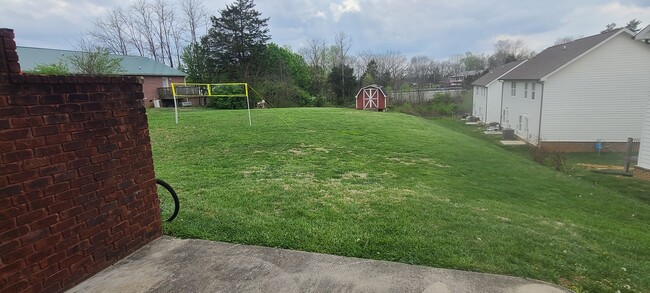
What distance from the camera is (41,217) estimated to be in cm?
253

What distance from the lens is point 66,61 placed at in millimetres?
26031

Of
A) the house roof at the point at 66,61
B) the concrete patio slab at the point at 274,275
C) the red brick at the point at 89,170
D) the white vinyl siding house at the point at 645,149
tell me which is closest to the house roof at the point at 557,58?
the white vinyl siding house at the point at 645,149

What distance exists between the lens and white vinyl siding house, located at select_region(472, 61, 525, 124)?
96.0 feet

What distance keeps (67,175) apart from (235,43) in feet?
108

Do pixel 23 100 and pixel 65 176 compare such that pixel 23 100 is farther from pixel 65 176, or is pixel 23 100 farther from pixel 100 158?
pixel 100 158

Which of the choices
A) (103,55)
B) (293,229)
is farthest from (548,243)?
(103,55)

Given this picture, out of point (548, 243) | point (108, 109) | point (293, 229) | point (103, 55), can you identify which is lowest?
point (548, 243)

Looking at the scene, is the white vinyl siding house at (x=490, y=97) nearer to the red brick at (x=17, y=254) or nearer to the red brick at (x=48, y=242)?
the red brick at (x=48, y=242)

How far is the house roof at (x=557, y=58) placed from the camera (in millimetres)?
18328

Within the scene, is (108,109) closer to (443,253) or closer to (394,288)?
(394,288)

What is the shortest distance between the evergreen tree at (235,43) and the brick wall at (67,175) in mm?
30527

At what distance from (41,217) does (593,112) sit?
76.6 feet

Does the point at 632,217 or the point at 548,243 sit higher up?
the point at 548,243

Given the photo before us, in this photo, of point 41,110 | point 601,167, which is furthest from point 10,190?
point 601,167
